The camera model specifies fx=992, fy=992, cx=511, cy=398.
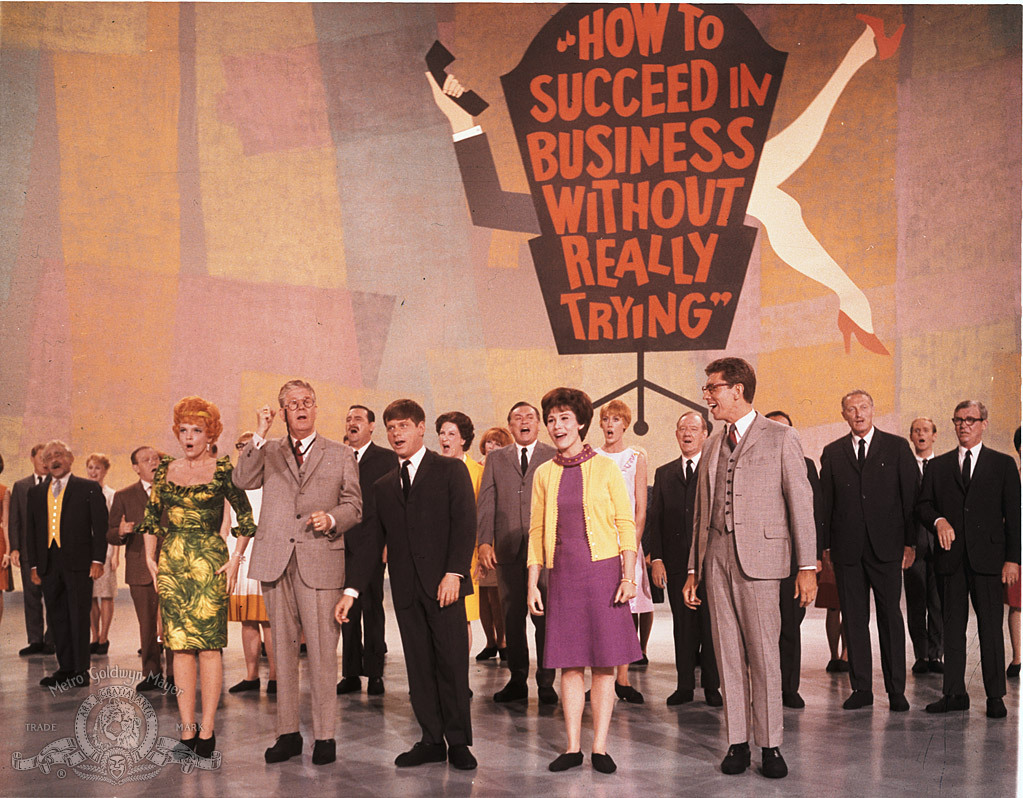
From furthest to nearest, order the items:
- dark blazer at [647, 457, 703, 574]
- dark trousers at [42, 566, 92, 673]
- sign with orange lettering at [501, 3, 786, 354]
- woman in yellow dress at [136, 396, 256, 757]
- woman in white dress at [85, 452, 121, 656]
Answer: sign with orange lettering at [501, 3, 786, 354]
woman in white dress at [85, 452, 121, 656]
dark trousers at [42, 566, 92, 673]
dark blazer at [647, 457, 703, 574]
woman in yellow dress at [136, 396, 256, 757]

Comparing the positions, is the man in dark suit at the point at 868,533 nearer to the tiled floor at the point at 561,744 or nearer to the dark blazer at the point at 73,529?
the tiled floor at the point at 561,744

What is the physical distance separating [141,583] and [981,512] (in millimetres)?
4637

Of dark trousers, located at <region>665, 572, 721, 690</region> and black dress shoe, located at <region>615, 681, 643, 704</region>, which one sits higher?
dark trousers, located at <region>665, 572, 721, 690</region>

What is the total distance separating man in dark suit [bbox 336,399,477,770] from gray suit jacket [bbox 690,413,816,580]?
1.11 m

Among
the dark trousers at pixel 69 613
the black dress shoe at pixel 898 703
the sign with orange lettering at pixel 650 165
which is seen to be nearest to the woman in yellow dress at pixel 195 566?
the dark trousers at pixel 69 613

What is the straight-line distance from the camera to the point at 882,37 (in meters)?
9.18

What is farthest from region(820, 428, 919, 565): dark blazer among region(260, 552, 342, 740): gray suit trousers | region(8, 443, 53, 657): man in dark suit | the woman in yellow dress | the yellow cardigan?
region(8, 443, 53, 657): man in dark suit

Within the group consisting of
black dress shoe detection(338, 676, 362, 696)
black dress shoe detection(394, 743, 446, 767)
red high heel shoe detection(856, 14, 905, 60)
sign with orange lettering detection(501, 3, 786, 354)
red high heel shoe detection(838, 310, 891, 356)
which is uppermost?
red high heel shoe detection(856, 14, 905, 60)

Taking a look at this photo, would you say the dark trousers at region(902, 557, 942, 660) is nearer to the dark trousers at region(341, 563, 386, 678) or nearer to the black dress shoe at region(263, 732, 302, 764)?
the dark trousers at region(341, 563, 386, 678)

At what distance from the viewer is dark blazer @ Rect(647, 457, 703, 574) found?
5469 millimetres

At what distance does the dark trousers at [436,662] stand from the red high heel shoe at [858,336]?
241 inches

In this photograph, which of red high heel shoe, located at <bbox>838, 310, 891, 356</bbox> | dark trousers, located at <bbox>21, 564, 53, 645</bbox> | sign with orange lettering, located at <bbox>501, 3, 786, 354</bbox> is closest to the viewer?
dark trousers, located at <bbox>21, 564, 53, 645</bbox>

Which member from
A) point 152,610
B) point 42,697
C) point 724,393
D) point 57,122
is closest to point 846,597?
point 724,393

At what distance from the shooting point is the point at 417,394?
962 cm
